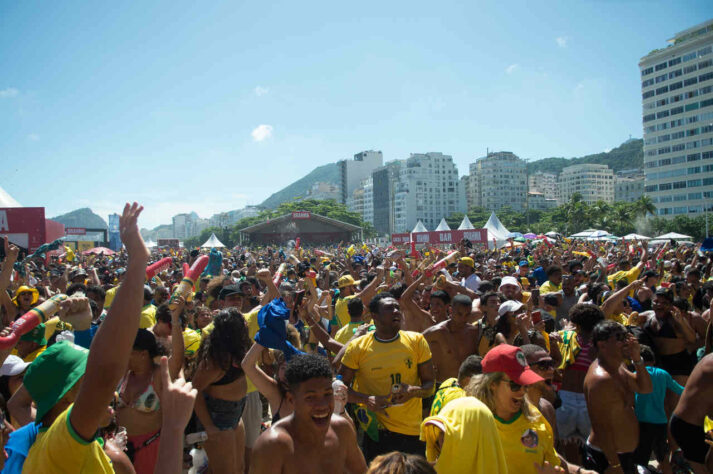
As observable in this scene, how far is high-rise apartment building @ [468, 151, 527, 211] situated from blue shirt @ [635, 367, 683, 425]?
167 m

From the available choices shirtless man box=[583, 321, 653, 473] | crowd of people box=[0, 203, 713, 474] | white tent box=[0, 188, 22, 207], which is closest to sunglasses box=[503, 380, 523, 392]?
crowd of people box=[0, 203, 713, 474]

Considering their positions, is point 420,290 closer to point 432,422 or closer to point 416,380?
point 416,380

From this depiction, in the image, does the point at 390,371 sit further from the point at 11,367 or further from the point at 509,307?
the point at 11,367

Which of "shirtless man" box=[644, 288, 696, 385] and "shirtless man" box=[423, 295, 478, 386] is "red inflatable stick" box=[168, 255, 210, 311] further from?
"shirtless man" box=[644, 288, 696, 385]

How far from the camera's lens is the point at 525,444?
274 centimetres

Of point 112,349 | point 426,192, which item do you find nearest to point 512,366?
point 112,349

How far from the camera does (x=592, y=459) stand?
3.89 meters

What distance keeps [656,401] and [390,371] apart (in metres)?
2.40

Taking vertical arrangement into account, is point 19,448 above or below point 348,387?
above

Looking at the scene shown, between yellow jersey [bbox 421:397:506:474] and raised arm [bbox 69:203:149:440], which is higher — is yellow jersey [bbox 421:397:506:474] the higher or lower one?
the lower one

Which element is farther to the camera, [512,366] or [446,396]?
[446,396]

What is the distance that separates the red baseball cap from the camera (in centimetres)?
266

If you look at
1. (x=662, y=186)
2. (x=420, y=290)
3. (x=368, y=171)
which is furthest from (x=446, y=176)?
(x=420, y=290)

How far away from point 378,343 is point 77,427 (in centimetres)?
266
